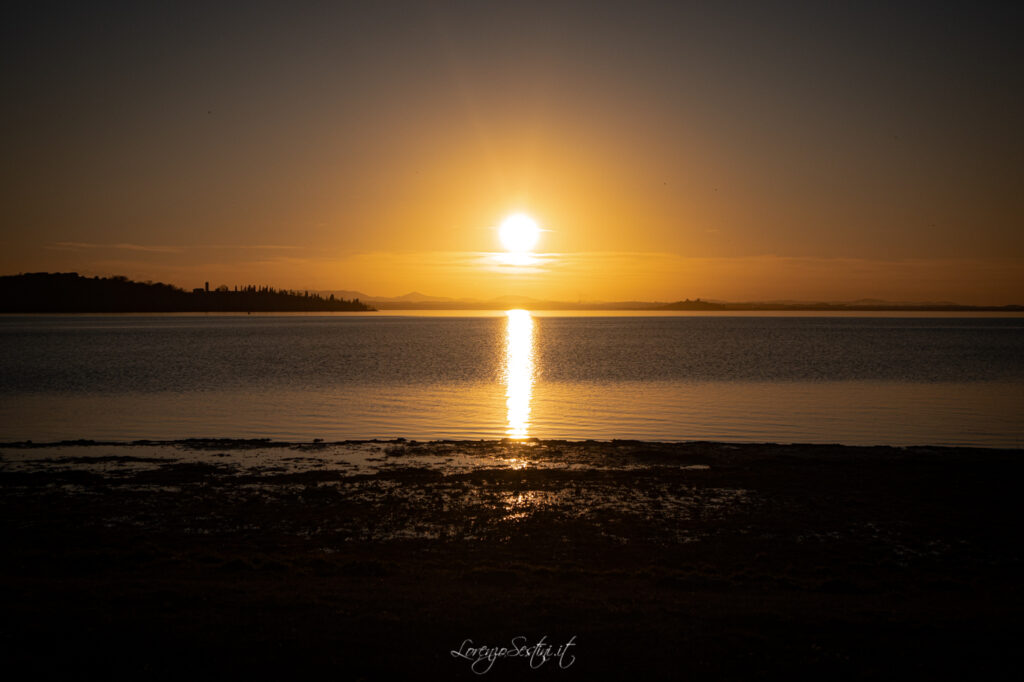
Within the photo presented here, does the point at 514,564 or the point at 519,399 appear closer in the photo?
the point at 514,564

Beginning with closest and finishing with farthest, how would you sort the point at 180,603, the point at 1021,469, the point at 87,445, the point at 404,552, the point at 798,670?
the point at 798,670 → the point at 180,603 → the point at 404,552 → the point at 1021,469 → the point at 87,445

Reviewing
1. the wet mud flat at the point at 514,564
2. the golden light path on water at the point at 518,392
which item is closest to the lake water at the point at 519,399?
the golden light path on water at the point at 518,392

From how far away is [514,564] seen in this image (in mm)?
12508

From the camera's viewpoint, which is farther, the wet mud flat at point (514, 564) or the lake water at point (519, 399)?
the lake water at point (519, 399)

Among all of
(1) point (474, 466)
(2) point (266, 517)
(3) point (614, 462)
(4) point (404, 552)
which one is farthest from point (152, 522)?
(3) point (614, 462)

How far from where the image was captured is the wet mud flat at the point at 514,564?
833cm

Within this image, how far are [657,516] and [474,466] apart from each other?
24.0 feet

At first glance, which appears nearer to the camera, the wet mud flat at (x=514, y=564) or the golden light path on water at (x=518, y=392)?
the wet mud flat at (x=514, y=564)

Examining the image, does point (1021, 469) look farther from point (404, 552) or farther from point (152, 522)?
point (152, 522)

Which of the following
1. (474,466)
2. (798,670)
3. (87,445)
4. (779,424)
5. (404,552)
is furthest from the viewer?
(779,424)

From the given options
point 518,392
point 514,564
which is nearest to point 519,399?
point 518,392

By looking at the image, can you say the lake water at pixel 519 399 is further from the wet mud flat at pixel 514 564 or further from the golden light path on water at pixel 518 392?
the wet mud flat at pixel 514 564

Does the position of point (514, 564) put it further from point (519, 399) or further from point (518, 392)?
point (518, 392)

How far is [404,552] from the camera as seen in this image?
13.4 meters
